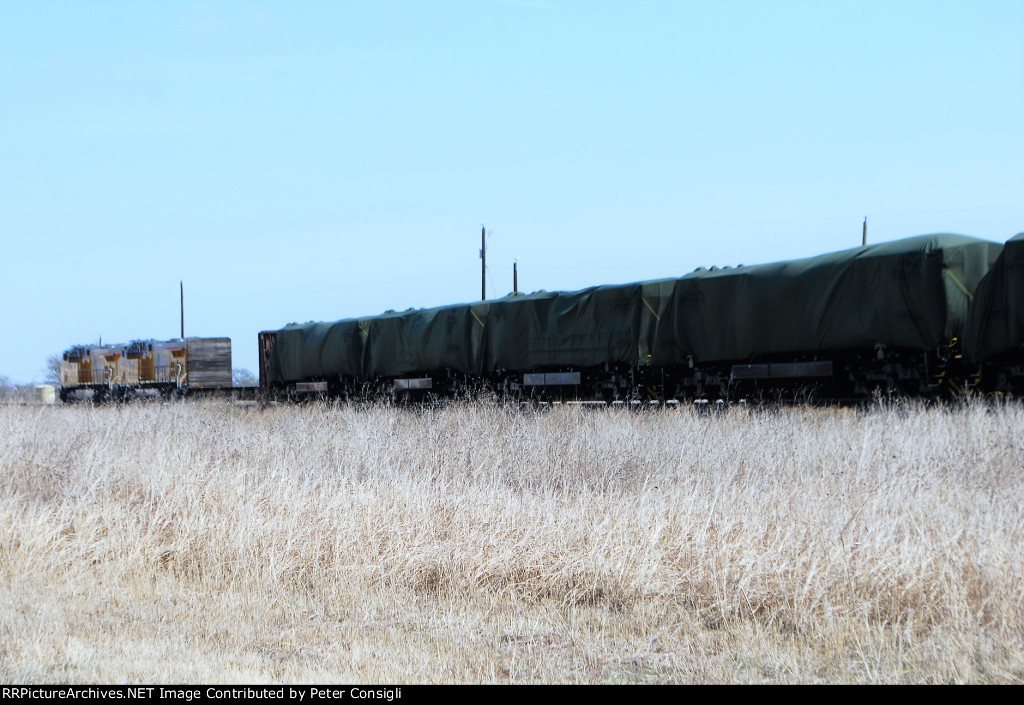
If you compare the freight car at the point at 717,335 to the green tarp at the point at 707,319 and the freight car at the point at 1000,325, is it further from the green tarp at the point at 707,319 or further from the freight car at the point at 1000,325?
the freight car at the point at 1000,325

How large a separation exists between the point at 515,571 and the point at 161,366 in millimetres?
36174

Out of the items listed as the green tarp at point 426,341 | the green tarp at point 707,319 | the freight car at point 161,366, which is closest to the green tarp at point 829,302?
the green tarp at point 707,319

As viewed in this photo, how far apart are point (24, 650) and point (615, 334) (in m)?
16.4

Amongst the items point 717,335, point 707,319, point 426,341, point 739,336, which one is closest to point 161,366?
point 426,341

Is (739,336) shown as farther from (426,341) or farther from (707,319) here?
(426,341)

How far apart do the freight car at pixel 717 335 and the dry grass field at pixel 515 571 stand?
5.50m

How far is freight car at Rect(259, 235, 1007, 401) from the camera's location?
1513 centimetres

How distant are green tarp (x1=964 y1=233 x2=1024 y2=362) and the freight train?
20mm

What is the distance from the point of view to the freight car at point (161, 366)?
39.0 meters

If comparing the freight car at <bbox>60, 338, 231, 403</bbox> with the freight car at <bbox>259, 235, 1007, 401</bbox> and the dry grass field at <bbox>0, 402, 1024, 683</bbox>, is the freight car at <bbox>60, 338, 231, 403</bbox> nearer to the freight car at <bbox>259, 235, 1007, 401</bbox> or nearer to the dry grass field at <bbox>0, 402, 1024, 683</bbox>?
the freight car at <bbox>259, 235, 1007, 401</bbox>
